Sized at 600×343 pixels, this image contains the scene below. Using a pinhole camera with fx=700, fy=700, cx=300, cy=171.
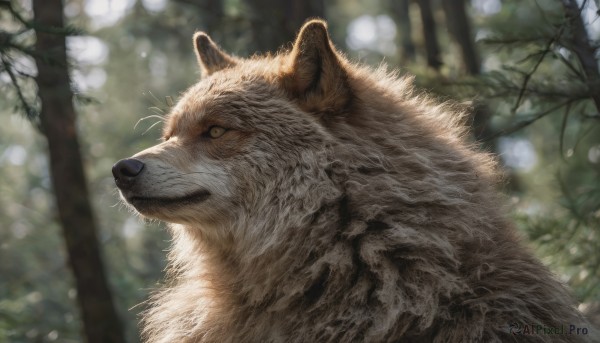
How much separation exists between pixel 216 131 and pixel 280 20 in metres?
4.33

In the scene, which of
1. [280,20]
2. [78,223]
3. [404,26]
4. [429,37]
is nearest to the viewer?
[78,223]

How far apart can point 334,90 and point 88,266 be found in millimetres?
3944

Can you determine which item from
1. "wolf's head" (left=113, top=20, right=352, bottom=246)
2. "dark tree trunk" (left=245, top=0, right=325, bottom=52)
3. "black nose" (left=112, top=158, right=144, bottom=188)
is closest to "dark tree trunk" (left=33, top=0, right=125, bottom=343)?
"dark tree trunk" (left=245, top=0, right=325, bottom=52)

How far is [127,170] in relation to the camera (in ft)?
13.8

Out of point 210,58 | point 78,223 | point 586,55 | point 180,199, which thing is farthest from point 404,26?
point 180,199

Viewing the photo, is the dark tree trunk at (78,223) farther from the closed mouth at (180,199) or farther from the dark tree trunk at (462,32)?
the dark tree trunk at (462,32)

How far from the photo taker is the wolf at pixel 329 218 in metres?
3.75

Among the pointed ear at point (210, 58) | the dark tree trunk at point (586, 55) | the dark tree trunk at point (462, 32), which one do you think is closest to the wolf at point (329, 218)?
the pointed ear at point (210, 58)

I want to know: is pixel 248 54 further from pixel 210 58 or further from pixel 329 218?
pixel 329 218

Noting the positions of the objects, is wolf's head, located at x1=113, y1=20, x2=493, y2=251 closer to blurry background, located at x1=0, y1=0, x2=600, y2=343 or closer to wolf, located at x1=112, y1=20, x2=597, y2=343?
wolf, located at x1=112, y1=20, x2=597, y2=343

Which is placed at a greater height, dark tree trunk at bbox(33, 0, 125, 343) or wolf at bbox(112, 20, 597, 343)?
wolf at bbox(112, 20, 597, 343)

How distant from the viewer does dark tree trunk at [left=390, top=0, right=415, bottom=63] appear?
53.9 ft

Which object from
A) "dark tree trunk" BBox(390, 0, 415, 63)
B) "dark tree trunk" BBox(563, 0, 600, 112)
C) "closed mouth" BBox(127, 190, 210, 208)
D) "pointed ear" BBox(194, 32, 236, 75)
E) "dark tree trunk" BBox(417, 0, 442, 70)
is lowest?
"dark tree trunk" BBox(390, 0, 415, 63)

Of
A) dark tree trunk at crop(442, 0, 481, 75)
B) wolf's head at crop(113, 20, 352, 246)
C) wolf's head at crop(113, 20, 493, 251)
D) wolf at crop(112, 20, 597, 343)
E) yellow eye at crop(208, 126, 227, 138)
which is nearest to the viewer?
wolf at crop(112, 20, 597, 343)
